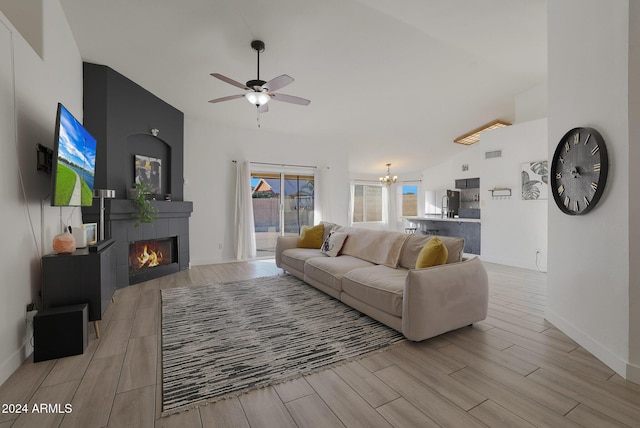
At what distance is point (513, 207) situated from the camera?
530cm

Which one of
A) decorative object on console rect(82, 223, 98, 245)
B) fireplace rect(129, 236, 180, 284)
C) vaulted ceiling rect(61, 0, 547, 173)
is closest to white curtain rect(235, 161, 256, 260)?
vaulted ceiling rect(61, 0, 547, 173)

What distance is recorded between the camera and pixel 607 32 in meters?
2.03

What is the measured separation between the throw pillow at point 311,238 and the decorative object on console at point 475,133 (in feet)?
17.1

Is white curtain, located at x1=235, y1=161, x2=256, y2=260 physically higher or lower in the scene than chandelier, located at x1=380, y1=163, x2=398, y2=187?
lower

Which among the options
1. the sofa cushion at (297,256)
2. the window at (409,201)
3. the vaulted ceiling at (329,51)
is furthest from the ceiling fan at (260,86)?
the window at (409,201)

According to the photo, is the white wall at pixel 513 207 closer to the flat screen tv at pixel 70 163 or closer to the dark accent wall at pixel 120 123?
the dark accent wall at pixel 120 123

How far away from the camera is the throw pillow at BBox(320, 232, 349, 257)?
3.97m

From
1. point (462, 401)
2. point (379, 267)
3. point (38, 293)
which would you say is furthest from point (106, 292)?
point (462, 401)

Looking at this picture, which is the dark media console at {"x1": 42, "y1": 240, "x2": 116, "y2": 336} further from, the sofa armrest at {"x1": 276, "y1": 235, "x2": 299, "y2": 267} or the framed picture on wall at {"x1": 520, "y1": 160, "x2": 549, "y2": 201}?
the framed picture on wall at {"x1": 520, "y1": 160, "x2": 549, "y2": 201}

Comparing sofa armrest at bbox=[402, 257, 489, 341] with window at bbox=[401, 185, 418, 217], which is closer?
sofa armrest at bbox=[402, 257, 489, 341]

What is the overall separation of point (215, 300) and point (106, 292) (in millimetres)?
1116

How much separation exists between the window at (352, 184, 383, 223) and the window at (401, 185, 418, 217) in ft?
2.86

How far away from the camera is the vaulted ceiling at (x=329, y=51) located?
119 inches

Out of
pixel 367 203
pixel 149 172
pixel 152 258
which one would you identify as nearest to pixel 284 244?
pixel 152 258
